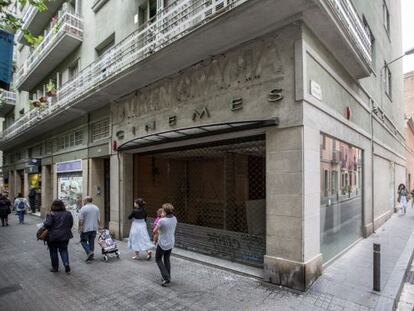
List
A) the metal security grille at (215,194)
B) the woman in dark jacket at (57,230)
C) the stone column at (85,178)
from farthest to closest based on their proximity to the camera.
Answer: the stone column at (85,178)
the metal security grille at (215,194)
the woman in dark jacket at (57,230)

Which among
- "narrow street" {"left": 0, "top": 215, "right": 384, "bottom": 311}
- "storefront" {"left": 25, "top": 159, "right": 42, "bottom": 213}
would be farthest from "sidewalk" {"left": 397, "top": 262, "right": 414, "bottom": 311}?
"storefront" {"left": 25, "top": 159, "right": 42, "bottom": 213}

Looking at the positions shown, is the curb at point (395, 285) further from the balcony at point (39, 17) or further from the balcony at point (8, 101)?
the balcony at point (8, 101)

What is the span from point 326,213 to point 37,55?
1786 cm

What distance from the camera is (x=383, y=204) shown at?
44.2ft

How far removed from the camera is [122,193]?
10.3 meters

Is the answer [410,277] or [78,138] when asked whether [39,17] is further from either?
[410,277]

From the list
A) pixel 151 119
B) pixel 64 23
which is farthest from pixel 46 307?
pixel 64 23

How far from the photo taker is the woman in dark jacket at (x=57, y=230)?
671cm

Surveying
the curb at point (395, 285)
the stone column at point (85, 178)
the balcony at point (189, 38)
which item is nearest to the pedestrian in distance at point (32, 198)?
the stone column at point (85, 178)

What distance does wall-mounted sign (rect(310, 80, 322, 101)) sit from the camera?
6.10 meters

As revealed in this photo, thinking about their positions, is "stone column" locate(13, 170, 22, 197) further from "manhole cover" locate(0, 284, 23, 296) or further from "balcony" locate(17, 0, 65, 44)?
"manhole cover" locate(0, 284, 23, 296)

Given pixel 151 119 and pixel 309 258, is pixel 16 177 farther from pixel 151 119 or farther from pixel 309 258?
pixel 309 258

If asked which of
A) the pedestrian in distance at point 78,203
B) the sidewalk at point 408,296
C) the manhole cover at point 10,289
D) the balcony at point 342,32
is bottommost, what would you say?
the sidewalk at point 408,296

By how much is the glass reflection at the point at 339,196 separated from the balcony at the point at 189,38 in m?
2.49
